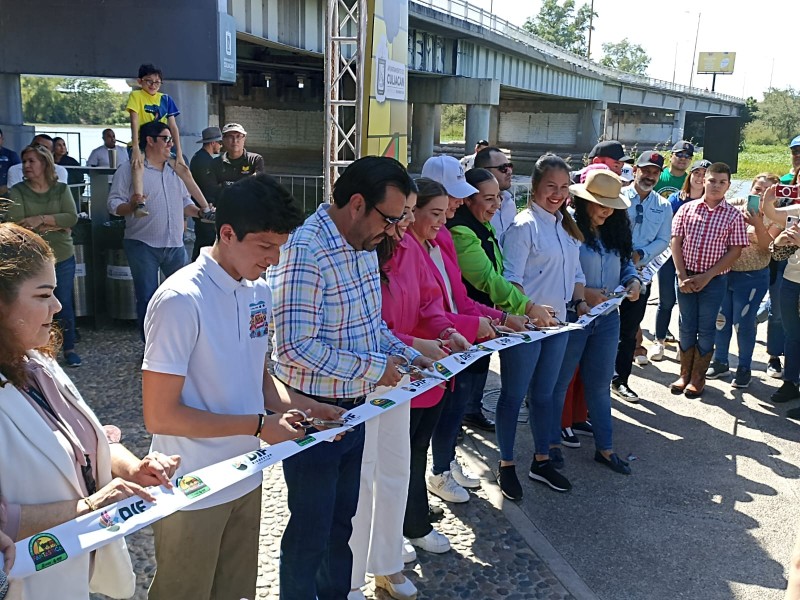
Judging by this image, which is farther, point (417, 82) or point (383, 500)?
point (417, 82)

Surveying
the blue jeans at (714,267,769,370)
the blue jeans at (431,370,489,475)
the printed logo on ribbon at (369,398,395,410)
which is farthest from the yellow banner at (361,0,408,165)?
the printed logo on ribbon at (369,398,395,410)

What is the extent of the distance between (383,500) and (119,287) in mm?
5566

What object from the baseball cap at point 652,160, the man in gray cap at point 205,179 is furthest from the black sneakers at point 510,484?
the man in gray cap at point 205,179

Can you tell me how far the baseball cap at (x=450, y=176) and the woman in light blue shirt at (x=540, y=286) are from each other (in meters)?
0.57

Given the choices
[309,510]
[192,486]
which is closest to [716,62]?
[309,510]

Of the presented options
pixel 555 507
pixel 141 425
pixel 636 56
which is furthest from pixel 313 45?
pixel 636 56

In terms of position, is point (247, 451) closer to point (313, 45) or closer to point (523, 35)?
point (313, 45)

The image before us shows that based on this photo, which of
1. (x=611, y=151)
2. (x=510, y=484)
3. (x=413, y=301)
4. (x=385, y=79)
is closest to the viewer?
(x=413, y=301)

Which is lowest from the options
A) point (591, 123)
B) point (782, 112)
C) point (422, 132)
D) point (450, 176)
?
point (450, 176)

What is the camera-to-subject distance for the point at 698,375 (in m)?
7.28

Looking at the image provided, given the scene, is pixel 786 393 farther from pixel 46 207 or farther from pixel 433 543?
pixel 46 207

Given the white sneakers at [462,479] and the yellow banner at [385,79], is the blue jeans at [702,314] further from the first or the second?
the yellow banner at [385,79]

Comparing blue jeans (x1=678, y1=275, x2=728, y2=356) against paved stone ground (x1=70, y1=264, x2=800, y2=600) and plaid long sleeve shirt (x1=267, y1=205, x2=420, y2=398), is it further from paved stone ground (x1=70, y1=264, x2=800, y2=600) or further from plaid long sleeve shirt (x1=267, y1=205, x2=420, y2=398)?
plaid long sleeve shirt (x1=267, y1=205, x2=420, y2=398)

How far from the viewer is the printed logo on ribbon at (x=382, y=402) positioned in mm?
3392
